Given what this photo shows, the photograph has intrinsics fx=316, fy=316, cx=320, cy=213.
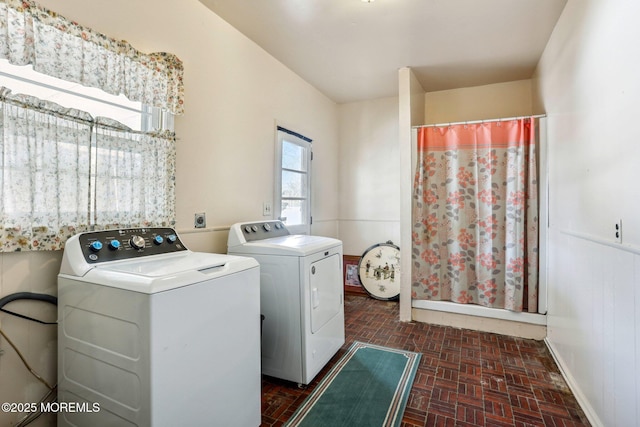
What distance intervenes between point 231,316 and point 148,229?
731 mm

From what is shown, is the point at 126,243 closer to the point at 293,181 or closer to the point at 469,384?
the point at 293,181

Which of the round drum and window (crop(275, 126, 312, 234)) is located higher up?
window (crop(275, 126, 312, 234))

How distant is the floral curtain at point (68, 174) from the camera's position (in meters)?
1.30

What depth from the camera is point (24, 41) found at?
1.31m

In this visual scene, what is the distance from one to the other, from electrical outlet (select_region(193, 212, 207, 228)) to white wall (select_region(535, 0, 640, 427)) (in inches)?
91.4

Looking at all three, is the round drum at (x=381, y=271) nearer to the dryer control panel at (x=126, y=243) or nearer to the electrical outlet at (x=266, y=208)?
the electrical outlet at (x=266, y=208)

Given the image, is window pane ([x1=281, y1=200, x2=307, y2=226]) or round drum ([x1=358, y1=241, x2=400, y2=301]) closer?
→ window pane ([x1=281, y1=200, x2=307, y2=226])

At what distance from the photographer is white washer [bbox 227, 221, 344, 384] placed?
2.05 meters

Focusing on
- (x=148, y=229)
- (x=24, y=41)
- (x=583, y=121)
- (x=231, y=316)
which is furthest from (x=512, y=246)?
(x=24, y=41)

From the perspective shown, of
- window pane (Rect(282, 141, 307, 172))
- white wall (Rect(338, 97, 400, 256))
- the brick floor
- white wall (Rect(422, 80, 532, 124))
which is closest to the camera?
the brick floor

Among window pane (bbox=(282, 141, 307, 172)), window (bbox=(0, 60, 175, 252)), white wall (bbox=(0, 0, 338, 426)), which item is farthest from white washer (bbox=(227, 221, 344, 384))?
window pane (bbox=(282, 141, 307, 172))

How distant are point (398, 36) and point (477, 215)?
176 centimetres

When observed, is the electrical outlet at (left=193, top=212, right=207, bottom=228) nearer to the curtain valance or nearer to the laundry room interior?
the laundry room interior

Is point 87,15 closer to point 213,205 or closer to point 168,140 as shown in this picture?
point 168,140
